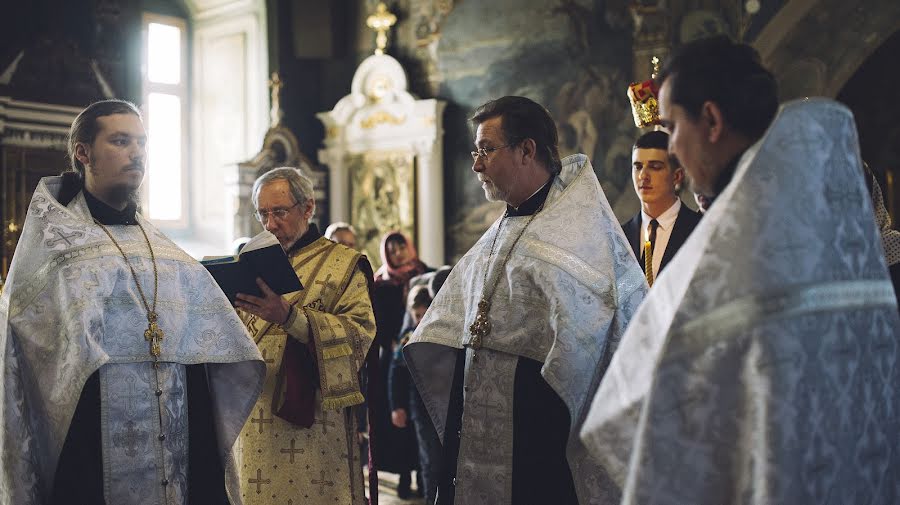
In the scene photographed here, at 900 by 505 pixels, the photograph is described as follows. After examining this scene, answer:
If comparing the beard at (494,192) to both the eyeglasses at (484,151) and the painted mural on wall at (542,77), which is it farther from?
the painted mural on wall at (542,77)

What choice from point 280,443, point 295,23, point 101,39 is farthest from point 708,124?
point 295,23

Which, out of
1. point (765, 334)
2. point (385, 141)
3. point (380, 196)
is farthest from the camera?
point (380, 196)

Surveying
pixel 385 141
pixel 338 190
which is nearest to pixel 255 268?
pixel 385 141

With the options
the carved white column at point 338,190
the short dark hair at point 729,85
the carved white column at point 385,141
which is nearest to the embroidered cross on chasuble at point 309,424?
the short dark hair at point 729,85

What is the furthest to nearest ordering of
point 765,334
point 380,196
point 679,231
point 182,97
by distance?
1. point 182,97
2. point 380,196
3. point 679,231
4. point 765,334

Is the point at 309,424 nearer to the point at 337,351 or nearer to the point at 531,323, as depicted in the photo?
Result: the point at 337,351

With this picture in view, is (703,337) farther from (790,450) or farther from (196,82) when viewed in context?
(196,82)

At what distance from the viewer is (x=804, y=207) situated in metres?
1.64

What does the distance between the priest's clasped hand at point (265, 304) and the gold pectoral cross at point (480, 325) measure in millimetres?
Answer: 936

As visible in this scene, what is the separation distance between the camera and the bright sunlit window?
11.8m

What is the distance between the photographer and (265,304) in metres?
3.57

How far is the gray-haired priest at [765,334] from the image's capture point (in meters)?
1.61

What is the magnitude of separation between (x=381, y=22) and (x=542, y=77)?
2.42 m

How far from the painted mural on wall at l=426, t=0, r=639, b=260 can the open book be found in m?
7.05
